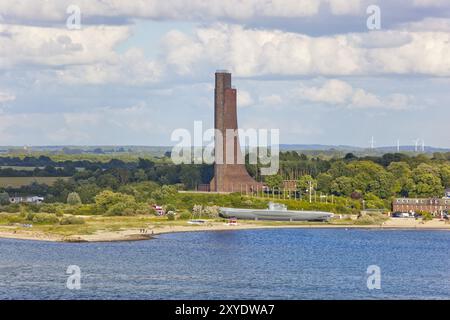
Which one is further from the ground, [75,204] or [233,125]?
[233,125]

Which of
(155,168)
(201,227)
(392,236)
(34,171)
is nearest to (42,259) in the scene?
(201,227)

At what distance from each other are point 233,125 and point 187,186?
1358 centimetres

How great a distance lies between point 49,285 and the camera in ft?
195

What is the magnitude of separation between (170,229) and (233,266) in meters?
28.3

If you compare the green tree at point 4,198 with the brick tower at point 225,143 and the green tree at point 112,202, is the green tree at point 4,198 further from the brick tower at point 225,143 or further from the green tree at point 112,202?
the brick tower at point 225,143

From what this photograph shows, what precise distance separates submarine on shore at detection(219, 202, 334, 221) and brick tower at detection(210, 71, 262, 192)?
10.8 metres

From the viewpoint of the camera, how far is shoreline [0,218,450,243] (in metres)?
89.1

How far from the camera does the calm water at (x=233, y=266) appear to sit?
190ft

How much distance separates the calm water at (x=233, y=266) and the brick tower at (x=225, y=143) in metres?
24.2

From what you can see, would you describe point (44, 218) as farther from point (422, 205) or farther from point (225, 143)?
point (422, 205)

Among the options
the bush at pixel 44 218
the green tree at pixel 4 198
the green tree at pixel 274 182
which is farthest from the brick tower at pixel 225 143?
the bush at pixel 44 218

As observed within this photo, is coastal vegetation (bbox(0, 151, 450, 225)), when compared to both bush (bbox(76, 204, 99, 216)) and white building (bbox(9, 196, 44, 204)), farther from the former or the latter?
white building (bbox(9, 196, 44, 204))

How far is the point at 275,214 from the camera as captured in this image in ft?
373
